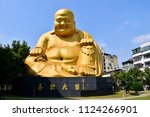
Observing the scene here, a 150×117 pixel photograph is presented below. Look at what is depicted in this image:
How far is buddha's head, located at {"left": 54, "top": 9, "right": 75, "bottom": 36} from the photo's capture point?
72.7ft

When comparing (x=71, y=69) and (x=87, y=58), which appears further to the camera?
(x=87, y=58)

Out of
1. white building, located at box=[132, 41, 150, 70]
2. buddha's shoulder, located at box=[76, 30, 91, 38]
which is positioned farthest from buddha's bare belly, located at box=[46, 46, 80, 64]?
white building, located at box=[132, 41, 150, 70]

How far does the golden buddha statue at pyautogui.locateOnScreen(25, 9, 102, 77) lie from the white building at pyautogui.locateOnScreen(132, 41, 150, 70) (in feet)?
107

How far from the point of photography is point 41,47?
2227 centimetres

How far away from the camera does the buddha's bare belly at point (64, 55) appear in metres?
21.7

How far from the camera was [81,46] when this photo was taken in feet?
73.0

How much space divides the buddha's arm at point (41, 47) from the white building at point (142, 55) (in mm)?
33453

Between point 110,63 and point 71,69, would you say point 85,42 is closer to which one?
point 71,69

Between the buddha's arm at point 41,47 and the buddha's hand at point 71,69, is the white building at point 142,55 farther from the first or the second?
the buddha's hand at point 71,69

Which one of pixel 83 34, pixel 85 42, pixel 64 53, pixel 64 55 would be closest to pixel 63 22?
pixel 83 34

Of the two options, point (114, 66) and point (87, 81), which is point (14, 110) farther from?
point (114, 66)

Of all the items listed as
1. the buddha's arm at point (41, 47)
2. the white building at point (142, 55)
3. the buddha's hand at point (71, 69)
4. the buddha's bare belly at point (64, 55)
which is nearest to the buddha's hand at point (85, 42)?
the buddha's bare belly at point (64, 55)

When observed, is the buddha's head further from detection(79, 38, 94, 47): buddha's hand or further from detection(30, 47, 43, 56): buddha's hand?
detection(30, 47, 43, 56): buddha's hand

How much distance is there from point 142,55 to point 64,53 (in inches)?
1413
